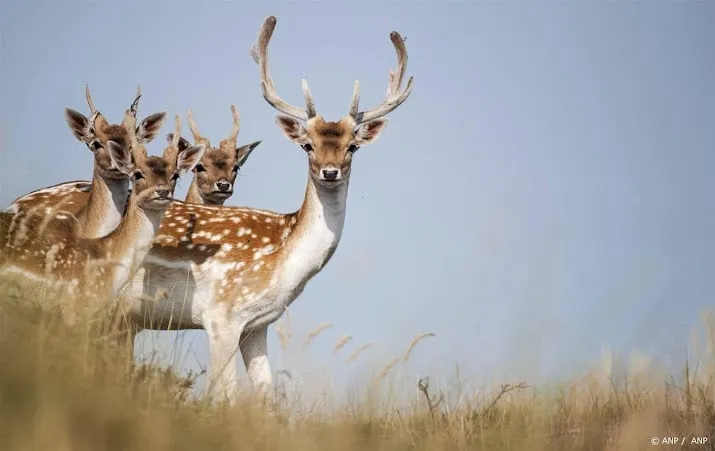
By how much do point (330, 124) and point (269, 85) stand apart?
105cm

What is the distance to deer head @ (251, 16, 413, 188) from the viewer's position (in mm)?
8156

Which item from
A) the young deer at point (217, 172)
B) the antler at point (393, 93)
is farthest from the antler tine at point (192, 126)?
the antler at point (393, 93)

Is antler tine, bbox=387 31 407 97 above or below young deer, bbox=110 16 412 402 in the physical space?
above

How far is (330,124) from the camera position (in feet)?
27.6

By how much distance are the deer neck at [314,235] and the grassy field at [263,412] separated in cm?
204

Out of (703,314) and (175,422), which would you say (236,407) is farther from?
(703,314)

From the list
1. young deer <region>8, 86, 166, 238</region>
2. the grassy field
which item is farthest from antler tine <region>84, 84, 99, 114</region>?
the grassy field

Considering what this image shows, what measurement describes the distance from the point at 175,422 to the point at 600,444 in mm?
2747

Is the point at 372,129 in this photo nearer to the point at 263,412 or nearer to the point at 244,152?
the point at 244,152

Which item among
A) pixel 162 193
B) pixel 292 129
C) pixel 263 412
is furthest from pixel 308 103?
pixel 263 412

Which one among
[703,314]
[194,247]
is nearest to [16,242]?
[194,247]

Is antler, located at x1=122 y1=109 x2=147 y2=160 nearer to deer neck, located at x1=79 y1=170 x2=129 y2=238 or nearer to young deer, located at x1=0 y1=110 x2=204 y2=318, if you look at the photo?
young deer, located at x1=0 y1=110 x2=204 y2=318

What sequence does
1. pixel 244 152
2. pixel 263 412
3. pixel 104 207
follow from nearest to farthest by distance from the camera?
pixel 263 412 → pixel 104 207 → pixel 244 152

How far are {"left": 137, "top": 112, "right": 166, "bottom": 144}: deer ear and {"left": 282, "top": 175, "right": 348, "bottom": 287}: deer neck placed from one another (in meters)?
1.94
